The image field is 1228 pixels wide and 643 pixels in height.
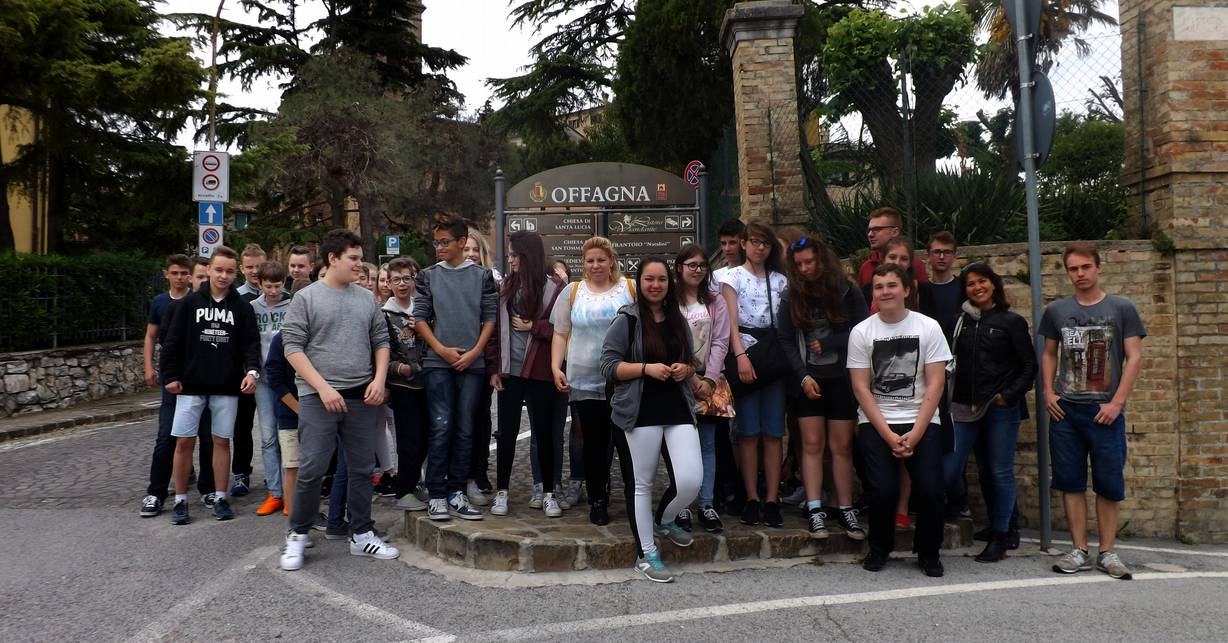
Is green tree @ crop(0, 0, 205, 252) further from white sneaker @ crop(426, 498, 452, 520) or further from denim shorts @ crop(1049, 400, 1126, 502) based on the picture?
denim shorts @ crop(1049, 400, 1126, 502)

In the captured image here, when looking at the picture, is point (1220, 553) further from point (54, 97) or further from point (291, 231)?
point (291, 231)

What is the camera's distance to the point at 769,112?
8875 mm

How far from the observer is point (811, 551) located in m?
5.19

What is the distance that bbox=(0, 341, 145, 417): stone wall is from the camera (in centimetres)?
1191

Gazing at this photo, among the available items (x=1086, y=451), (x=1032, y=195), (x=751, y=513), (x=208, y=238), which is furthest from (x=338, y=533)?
(x=208, y=238)

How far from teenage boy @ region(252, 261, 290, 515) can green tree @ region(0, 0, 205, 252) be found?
10.4 m

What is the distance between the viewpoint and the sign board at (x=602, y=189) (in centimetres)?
883

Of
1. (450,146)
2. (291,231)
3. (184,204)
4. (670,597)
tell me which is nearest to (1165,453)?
(670,597)

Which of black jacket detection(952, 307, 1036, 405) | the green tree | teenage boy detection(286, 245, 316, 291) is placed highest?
the green tree

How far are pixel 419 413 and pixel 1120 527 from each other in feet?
18.5

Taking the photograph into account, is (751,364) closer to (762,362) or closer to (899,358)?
(762,362)

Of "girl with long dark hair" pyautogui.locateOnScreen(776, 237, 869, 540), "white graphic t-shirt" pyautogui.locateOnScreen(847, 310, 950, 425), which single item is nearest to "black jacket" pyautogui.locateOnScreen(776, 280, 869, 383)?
"girl with long dark hair" pyautogui.locateOnScreen(776, 237, 869, 540)

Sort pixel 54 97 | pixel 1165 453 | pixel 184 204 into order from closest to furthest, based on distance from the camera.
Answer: pixel 1165 453 < pixel 54 97 < pixel 184 204

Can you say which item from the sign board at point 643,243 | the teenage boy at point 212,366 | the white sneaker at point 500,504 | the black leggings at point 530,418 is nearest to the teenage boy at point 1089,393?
the black leggings at point 530,418
